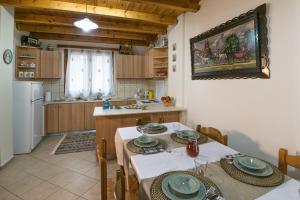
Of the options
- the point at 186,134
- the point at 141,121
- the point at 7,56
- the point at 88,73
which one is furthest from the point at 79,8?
the point at 186,134

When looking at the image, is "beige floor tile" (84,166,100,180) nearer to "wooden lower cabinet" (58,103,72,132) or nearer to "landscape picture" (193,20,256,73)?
"wooden lower cabinet" (58,103,72,132)

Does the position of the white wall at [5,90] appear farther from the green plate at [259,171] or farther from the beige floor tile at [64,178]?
the green plate at [259,171]

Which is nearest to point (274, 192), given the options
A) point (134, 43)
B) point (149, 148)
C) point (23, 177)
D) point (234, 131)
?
point (149, 148)

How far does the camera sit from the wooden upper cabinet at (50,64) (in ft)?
13.0

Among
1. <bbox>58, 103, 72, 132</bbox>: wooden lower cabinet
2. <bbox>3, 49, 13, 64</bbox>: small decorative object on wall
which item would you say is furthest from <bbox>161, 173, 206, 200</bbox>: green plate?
<bbox>58, 103, 72, 132</bbox>: wooden lower cabinet

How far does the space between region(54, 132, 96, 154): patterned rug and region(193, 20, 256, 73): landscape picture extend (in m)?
2.71

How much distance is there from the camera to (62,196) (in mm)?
1881

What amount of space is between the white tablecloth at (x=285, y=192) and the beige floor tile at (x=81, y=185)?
191 cm

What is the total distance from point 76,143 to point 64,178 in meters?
1.43

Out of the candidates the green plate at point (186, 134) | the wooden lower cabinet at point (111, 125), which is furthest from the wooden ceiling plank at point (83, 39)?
the green plate at point (186, 134)

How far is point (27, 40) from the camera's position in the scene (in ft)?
12.3

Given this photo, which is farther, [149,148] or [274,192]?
[149,148]

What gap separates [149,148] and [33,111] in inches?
110

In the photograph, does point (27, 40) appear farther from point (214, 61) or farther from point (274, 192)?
point (274, 192)
